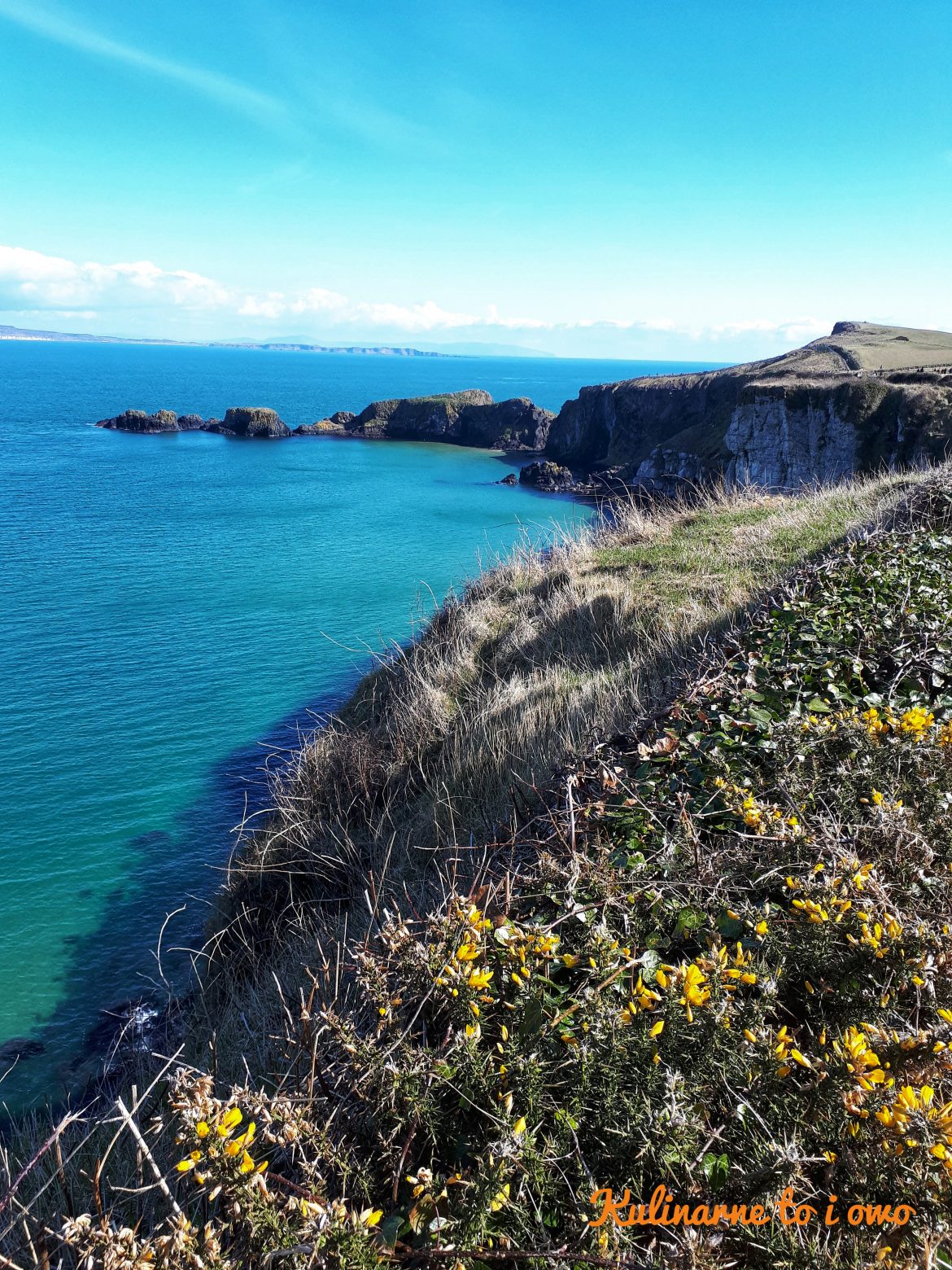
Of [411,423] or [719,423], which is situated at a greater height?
[411,423]

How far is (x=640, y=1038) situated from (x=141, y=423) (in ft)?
280

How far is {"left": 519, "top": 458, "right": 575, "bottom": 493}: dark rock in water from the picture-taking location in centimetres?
5762

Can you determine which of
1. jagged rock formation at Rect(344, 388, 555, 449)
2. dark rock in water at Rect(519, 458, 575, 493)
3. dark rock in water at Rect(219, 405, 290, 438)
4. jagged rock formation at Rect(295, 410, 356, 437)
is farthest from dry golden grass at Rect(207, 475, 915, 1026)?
jagged rock formation at Rect(295, 410, 356, 437)

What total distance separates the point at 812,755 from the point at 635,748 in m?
0.99

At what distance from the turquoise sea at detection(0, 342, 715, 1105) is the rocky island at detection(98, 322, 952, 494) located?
390 inches

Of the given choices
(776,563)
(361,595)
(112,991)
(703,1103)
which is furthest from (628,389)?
(703,1103)

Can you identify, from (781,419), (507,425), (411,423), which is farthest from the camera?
(411,423)

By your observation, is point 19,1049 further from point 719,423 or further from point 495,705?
point 719,423

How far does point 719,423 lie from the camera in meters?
53.7

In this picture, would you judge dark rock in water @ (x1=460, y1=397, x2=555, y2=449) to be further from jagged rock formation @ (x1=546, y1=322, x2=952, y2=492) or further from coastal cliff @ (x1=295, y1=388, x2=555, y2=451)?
jagged rock formation @ (x1=546, y1=322, x2=952, y2=492)

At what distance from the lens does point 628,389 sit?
221 feet

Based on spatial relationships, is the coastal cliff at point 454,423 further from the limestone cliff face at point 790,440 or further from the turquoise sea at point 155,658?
the limestone cliff face at point 790,440

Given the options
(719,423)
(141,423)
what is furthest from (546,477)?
(141,423)

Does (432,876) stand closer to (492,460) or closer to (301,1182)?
(301,1182)
